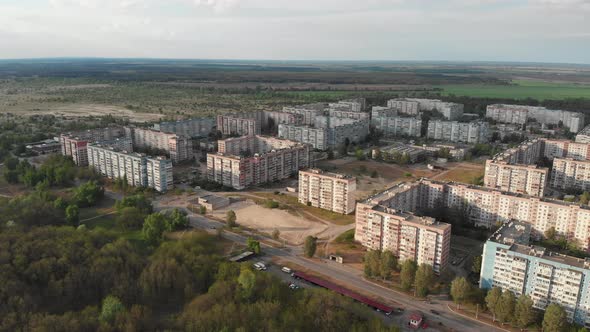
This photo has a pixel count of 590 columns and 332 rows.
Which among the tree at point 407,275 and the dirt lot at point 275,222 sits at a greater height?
the tree at point 407,275

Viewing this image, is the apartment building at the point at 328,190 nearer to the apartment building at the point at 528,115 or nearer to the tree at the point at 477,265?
the tree at the point at 477,265

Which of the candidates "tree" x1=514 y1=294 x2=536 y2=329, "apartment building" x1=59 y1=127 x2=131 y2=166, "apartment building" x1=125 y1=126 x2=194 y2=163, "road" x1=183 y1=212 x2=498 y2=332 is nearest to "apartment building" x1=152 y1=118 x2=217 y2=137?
"apartment building" x1=125 y1=126 x2=194 y2=163

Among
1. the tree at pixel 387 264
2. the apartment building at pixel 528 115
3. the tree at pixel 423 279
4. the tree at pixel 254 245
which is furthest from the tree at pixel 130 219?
the apartment building at pixel 528 115

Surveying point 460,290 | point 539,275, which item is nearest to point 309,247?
point 460,290

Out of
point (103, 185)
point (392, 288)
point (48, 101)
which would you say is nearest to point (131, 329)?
point (392, 288)

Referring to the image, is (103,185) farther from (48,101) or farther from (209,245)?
(48,101)
